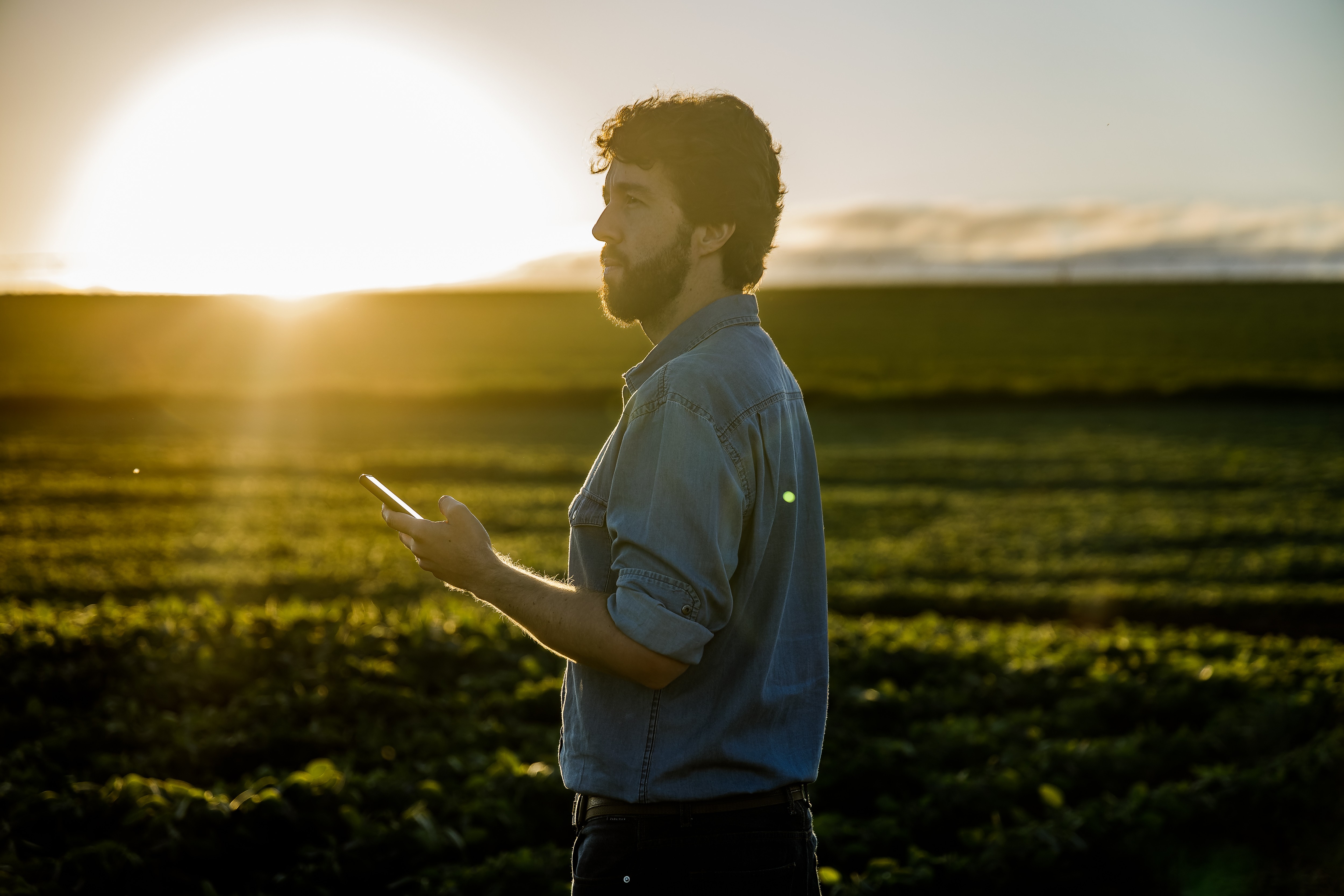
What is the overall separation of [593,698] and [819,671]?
53cm

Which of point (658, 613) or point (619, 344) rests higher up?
point (619, 344)

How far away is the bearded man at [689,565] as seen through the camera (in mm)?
1798

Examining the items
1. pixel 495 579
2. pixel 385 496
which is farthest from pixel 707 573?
pixel 385 496

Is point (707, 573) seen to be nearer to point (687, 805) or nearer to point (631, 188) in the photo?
point (687, 805)

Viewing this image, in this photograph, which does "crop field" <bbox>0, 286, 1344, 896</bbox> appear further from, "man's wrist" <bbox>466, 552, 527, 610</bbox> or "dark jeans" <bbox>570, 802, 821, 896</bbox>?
"man's wrist" <bbox>466, 552, 527, 610</bbox>

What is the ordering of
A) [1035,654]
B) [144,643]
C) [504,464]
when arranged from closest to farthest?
[144,643]
[1035,654]
[504,464]

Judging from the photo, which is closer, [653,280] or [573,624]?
[573,624]

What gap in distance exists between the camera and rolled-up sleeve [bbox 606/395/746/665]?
175cm

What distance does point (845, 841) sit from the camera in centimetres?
489

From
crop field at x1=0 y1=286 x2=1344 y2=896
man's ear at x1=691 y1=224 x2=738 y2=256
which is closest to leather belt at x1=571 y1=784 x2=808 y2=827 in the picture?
man's ear at x1=691 y1=224 x2=738 y2=256

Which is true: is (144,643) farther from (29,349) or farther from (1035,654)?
(29,349)

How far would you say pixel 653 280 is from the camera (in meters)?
2.08

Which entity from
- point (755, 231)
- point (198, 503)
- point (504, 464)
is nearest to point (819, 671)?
point (755, 231)

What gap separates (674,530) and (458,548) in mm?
442
